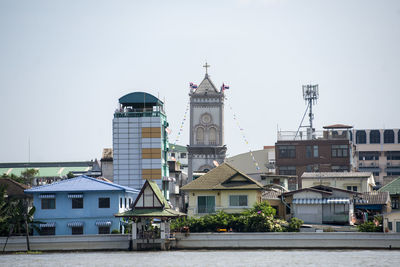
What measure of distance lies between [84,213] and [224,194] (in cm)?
1296

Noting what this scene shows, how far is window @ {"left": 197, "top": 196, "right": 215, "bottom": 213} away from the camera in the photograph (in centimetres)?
6969

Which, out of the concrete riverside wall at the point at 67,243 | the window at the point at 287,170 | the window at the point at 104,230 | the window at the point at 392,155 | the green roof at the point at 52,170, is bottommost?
the concrete riverside wall at the point at 67,243

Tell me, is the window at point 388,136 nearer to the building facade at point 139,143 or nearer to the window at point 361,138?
the window at point 361,138

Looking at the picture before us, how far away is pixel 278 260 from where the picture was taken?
171ft

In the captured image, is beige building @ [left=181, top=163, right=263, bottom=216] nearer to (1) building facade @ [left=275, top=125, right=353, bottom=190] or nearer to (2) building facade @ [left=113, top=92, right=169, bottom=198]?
(2) building facade @ [left=113, top=92, right=169, bottom=198]

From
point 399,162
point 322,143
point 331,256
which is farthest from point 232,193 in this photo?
point 399,162

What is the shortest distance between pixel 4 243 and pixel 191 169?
54.3m

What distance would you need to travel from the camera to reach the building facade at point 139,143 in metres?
88.6

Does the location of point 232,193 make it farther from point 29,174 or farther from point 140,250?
point 29,174

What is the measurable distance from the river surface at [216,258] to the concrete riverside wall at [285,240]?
4.85 ft

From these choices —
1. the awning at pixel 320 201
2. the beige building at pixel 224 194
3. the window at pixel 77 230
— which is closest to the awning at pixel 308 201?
the awning at pixel 320 201

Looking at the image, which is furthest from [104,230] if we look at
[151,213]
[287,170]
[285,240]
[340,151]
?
[340,151]

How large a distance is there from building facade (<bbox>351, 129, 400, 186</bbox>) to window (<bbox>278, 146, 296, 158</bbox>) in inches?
2259

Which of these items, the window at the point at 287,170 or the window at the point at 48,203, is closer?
the window at the point at 48,203
